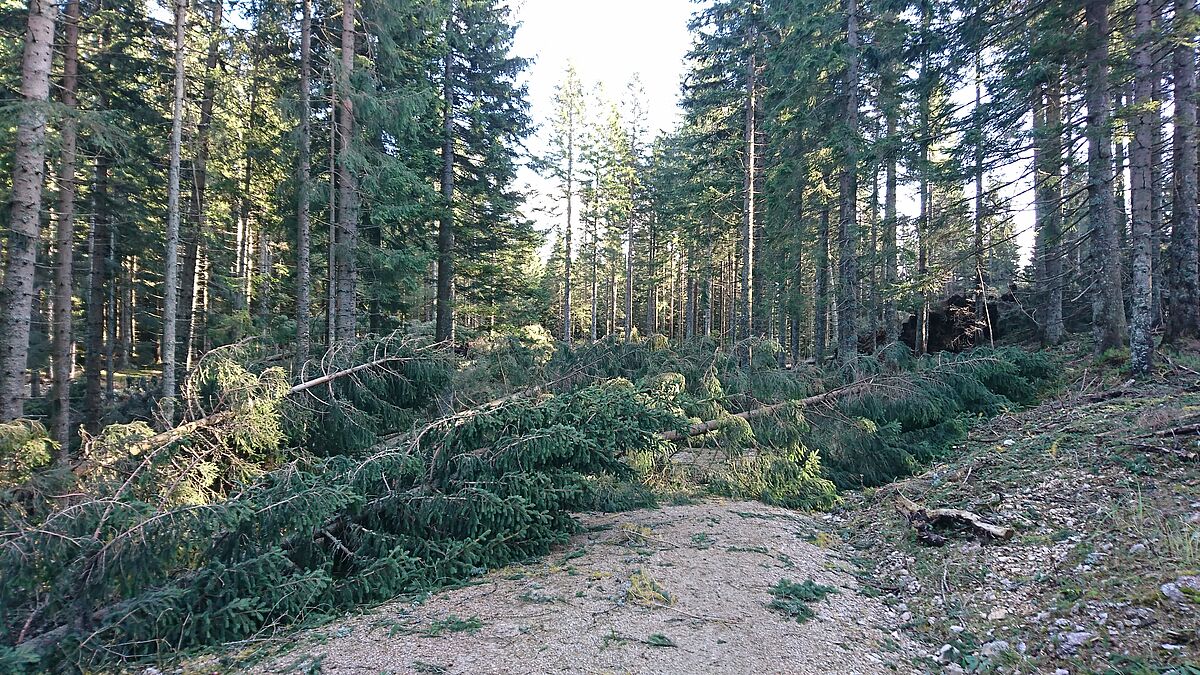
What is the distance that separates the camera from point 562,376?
871 centimetres

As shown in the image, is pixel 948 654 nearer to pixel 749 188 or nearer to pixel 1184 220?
pixel 1184 220

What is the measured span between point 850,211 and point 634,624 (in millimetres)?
12325

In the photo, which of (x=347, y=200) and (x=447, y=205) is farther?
(x=447, y=205)

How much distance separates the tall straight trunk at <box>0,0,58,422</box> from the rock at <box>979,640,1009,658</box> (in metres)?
9.75

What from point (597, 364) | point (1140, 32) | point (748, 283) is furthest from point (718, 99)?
point (597, 364)

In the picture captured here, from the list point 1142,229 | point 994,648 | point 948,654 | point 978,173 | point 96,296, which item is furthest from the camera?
point 96,296

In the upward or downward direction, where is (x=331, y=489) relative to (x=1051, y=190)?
downward

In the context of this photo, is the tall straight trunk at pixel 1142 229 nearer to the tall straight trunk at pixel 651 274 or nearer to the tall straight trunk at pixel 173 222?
the tall straight trunk at pixel 173 222

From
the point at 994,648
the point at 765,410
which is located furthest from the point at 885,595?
the point at 765,410

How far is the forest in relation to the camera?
12.0 ft

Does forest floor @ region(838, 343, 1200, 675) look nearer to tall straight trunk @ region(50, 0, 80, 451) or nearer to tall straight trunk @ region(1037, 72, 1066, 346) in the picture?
tall straight trunk @ region(1037, 72, 1066, 346)

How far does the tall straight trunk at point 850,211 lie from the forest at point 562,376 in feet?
0.29

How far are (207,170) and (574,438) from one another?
45.6 ft

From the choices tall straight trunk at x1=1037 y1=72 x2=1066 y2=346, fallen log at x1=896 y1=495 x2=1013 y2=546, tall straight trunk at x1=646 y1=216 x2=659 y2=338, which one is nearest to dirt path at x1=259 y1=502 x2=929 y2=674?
fallen log at x1=896 y1=495 x2=1013 y2=546
